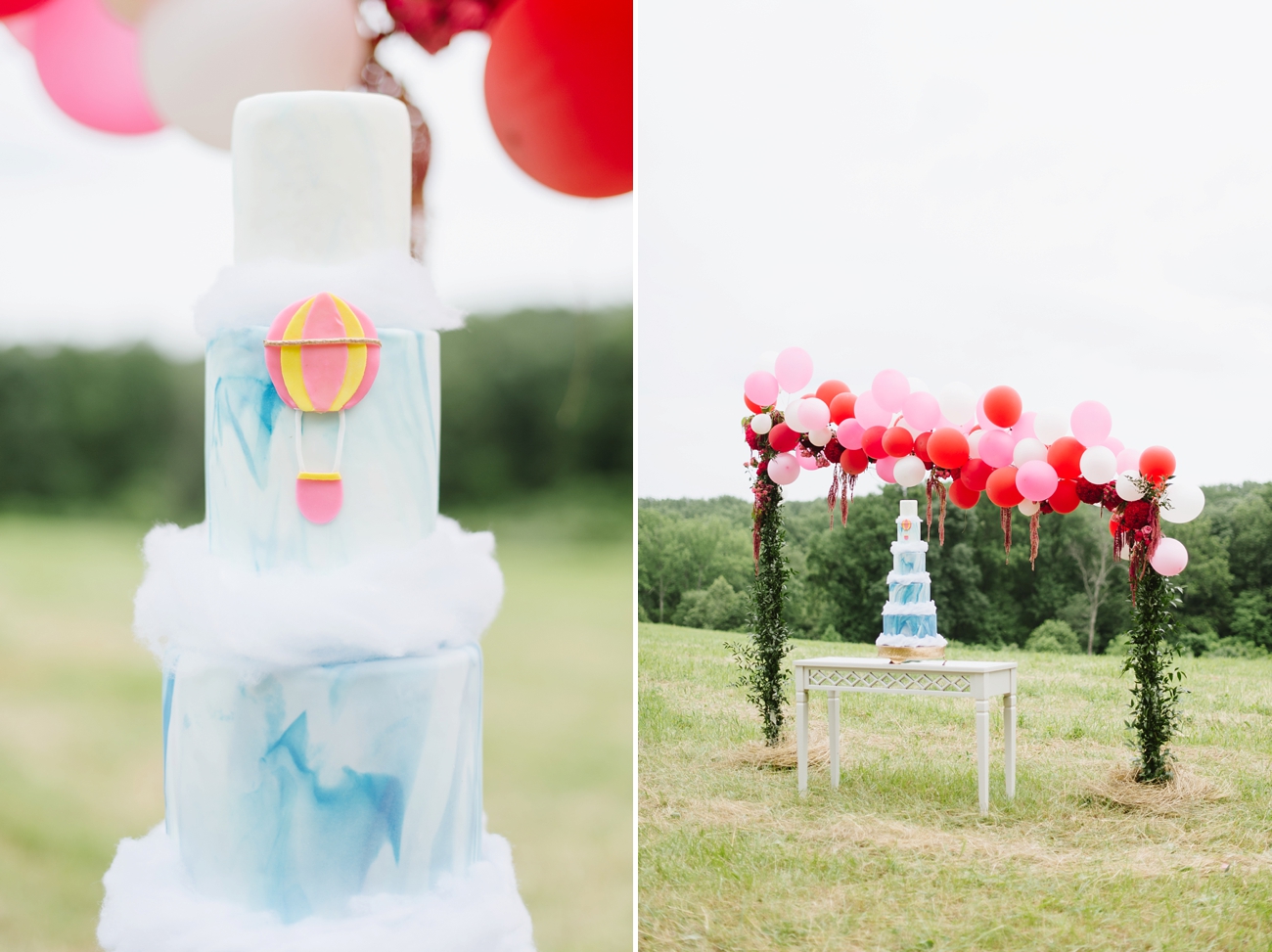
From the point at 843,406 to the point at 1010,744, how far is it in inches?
39.3

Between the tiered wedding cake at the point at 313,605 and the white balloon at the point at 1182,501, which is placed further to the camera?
the white balloon at the point at 1182,501

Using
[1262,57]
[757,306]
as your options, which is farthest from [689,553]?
[1262,57]

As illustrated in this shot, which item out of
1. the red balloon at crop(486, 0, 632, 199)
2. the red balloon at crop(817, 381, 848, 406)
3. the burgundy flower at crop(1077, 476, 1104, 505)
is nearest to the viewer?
the red balloon at crop(486, 0, 632, 199)

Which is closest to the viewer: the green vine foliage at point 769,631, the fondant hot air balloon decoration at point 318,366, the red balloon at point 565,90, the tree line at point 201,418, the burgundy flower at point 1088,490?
the fondant hot air balloon decoration at point 318,366

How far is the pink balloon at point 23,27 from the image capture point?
7.82 feet

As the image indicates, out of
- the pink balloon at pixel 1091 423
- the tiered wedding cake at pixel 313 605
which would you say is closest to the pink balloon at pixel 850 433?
the pink balloon at pixel 1091 423

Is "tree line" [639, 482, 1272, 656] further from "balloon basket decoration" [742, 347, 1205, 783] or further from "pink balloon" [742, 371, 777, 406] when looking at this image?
"pink balloon" [742, 371, 777, 406]

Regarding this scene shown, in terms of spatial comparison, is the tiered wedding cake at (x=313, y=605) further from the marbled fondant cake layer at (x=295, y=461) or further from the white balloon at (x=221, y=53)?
the white balloon at (x=221, y=53)

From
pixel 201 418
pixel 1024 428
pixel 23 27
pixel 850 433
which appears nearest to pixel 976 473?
Answer: pixel 1024 428

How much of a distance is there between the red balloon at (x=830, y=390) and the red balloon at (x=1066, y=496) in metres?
0.67

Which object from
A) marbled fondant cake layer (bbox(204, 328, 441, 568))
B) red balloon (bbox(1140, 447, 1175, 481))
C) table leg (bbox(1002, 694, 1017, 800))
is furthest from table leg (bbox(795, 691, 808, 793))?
marbled fondant cake layer (bbox(204, 328, 441, 568))

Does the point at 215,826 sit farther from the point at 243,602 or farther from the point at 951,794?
the point at 951,794

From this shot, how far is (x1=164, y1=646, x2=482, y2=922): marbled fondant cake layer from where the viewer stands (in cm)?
158

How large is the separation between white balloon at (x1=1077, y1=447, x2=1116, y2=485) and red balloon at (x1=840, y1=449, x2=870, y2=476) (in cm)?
60
